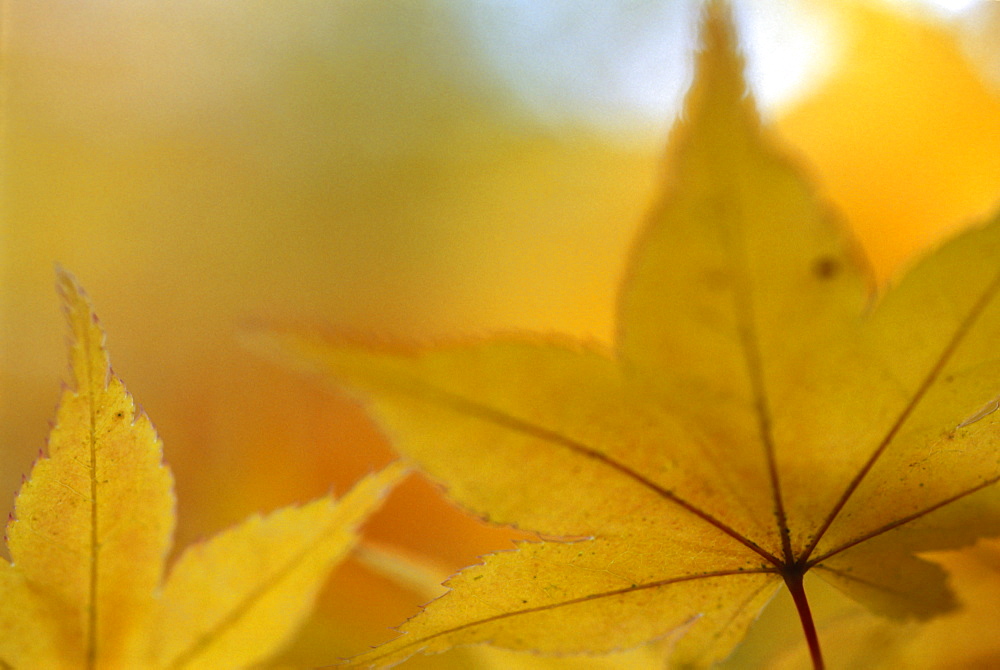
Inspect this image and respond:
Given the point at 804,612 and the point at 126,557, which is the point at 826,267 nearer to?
the point at 804,612

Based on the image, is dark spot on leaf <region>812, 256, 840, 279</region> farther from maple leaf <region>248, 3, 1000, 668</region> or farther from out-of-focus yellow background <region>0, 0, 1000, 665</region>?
out-of-focus yellow background <region>0, 0, 1000, 665</region>

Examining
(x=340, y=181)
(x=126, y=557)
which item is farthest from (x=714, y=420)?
(x=340, y=181)

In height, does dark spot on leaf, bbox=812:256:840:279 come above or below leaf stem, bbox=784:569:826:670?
above

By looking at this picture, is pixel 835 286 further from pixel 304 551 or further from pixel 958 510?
pixel 304 551

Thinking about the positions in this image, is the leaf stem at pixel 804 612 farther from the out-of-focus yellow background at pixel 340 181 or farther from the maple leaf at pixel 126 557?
the out-of-focus yellow background at pixel 340 181

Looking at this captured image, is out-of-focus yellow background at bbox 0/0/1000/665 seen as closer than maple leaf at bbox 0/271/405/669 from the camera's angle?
No

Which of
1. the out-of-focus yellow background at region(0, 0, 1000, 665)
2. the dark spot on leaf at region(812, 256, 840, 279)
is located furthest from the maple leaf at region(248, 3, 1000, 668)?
the out-of-focus yellow background at region(0, 0, 1000, 665)
